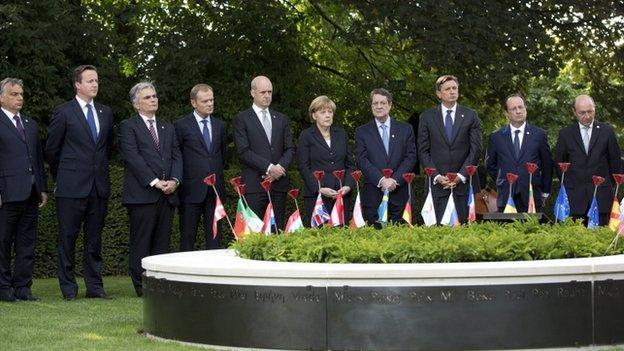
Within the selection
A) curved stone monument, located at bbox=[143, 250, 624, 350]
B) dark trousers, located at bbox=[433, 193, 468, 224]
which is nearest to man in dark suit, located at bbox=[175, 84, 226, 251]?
dark trousers, located at bbox=[433, 193, 468, 224]

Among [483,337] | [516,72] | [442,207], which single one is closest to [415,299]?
[483,337]

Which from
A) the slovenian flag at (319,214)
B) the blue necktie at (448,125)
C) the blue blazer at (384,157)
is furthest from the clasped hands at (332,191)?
the blue necktie at (448,125)

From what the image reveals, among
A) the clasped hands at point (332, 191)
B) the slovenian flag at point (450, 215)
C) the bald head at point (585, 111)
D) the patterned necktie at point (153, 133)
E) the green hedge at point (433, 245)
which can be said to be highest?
the bald head at point (585, 111)

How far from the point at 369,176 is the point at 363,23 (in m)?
5.40

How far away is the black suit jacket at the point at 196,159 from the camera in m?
11.8

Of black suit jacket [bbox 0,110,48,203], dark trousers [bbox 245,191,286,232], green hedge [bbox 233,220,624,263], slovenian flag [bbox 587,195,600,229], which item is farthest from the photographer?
dark trousers [bbox 245,191,286,232]

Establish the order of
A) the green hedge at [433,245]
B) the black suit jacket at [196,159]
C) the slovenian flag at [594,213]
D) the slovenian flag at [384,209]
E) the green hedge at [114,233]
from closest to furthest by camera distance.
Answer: the green hedge at [433,245]
the slovenian flag at [384,209]
the slovenian flag at [594,213]
the black suit jacket at [196,159]
the green hedge at [114,233]

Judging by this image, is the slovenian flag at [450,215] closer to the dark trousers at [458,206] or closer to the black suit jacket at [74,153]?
the dark trousers at [458,206]

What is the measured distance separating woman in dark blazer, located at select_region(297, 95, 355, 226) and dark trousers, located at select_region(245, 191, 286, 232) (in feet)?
0.90

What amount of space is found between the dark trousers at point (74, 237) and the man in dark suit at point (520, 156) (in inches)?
170

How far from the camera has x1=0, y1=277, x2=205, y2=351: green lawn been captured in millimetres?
A: 7880

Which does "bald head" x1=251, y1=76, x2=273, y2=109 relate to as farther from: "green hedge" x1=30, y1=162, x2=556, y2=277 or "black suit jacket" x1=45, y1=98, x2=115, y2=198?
"green hedge" x1=30, y1=162, x2=556, y2=277

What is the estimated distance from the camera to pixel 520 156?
40.2ft

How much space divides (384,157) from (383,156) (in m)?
0.02
